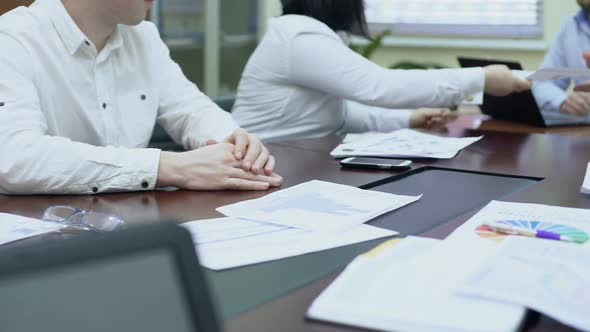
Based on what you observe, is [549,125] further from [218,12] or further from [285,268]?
[218,12]

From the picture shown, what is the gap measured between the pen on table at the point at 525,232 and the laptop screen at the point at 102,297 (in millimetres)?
582

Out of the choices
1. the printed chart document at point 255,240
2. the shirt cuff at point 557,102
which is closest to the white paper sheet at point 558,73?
the shirt cuff at point 557,102

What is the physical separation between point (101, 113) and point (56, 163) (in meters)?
0.37

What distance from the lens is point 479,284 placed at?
659 mm

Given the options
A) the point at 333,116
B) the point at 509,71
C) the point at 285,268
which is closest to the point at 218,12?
the point at 333,116

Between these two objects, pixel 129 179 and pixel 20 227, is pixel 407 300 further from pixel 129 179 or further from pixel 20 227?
pixel 129 179

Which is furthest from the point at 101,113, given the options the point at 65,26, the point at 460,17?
the point at 460,17

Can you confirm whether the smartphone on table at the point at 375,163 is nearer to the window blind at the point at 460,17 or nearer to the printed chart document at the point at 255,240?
the printed chart document at the point at 255,240

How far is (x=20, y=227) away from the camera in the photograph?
0.97m

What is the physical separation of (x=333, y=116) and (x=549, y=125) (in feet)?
2.09

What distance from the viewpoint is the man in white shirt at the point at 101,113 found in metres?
1.22

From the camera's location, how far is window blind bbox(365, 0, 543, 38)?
12.0 ft

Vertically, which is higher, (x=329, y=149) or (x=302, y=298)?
(x=302, y=298)

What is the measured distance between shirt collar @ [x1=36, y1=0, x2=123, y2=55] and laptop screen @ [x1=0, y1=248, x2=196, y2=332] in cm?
118
